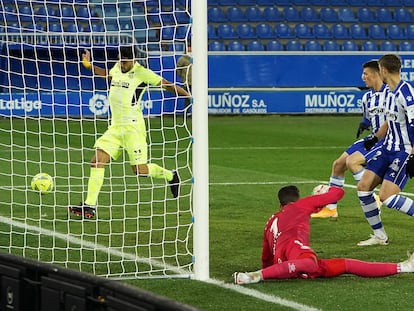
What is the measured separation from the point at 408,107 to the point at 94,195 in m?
3.52

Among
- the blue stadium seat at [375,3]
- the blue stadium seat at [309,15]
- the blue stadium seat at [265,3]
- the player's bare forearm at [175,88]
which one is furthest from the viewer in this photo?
the blue stadium seat at [375,3]

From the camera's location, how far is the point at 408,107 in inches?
337

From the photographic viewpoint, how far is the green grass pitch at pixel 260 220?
279 inches

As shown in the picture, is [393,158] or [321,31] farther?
[321,31]

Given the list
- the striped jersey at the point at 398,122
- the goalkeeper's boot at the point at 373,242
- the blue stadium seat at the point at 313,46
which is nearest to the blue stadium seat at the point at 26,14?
the striped jersey at the point at 398,122

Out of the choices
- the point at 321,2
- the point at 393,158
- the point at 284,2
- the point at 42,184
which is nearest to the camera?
the point at 393,158

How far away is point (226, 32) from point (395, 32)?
5005mm

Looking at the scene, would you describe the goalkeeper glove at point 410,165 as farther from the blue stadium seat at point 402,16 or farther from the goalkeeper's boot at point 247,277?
the blue stadium seat at point 402,16

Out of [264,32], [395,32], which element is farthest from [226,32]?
[395,32]

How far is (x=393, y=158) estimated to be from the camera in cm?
895

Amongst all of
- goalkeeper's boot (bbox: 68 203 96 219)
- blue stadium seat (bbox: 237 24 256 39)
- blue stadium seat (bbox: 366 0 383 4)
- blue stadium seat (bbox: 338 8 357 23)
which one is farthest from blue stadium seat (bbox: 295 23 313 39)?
goalkeeper's boot (bbox: 68 203 96 219)

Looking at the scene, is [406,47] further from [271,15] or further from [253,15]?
[253,15]

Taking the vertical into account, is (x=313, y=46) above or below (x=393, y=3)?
below

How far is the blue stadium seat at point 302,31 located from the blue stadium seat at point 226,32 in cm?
179
